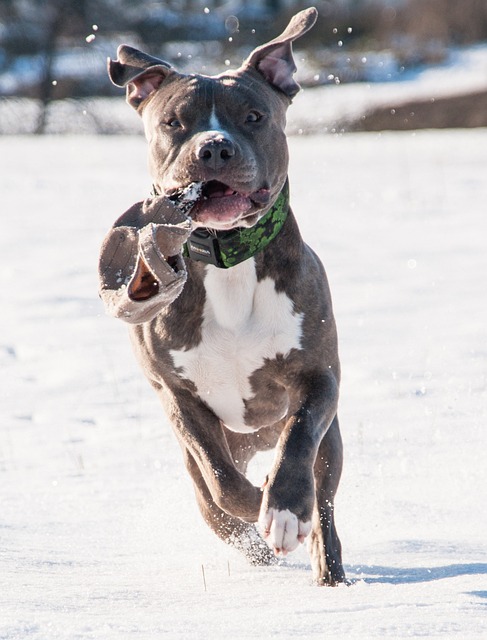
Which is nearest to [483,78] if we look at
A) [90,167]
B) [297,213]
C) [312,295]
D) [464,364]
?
[90,167]

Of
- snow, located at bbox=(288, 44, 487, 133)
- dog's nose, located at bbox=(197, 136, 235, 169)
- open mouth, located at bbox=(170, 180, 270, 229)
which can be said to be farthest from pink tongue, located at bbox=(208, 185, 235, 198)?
snow, located at bbox=(288, 44, 487, 133)

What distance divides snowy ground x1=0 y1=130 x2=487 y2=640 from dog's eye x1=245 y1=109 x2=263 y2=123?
1.46 m

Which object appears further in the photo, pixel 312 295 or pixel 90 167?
pixel 90 167

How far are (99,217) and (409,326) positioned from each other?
463cm

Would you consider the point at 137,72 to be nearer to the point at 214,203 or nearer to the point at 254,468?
the point at 214,203

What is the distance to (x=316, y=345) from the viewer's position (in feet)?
13.1

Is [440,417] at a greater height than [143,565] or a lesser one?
greater

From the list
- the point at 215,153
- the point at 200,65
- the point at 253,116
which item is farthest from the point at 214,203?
the point at 200,65

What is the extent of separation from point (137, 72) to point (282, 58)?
19.4 inches

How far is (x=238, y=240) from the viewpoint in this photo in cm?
389

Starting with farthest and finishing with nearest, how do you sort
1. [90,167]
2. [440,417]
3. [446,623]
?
[90,167] < [440,417] < [446,623]

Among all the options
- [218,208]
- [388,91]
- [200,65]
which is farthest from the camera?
[388,91]

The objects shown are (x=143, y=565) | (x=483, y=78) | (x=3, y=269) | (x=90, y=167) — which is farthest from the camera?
(x=483, y=78)

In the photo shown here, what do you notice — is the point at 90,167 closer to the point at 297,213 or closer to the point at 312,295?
the point at 297,213
